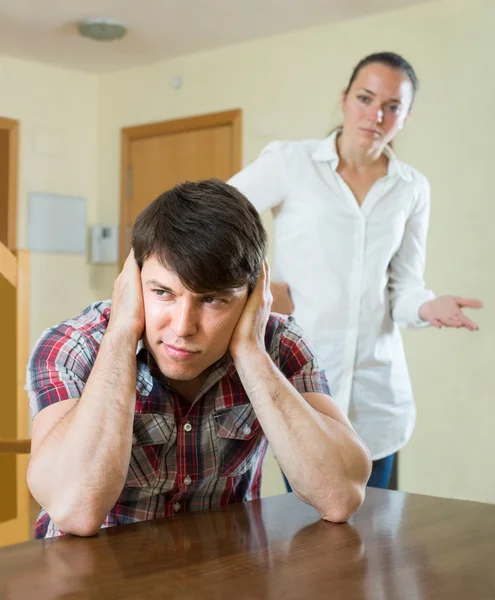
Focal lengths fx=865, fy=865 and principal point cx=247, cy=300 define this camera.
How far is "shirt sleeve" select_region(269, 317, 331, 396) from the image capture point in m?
1.65

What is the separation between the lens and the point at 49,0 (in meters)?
3.95

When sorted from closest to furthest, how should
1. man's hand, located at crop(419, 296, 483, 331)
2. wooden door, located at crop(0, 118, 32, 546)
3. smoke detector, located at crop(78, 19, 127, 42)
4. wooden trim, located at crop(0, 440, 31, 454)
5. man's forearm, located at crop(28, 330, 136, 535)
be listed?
man's forearm, located at crop(28, 330, 136, 535)
wooden trim, located at crop(0, 440, 31, 454)
man's hand, located at crop(419, 296, 483, 331)
wooden door, located at crop(0, 118, 32, 546)
smoke detector, located at crop(78, 19, 127, 42)

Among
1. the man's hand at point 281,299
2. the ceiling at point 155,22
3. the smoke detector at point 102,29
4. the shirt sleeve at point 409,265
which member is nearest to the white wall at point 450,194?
the ceiling at point 155,22

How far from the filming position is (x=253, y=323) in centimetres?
158

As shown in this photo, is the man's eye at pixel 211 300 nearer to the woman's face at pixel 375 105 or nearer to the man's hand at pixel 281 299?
the man's hand at pixel 281 299

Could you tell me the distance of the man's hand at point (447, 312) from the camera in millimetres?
2236

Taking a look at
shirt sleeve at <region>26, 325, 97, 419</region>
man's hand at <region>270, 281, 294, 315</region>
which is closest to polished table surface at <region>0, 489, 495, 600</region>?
shirt sleeve at <region>26, 325, 97, 419</region>

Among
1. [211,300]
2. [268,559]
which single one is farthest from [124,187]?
[268,559]

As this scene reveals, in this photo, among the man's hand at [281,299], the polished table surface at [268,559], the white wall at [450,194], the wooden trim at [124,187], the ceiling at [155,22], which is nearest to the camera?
the polished table surface at [268,559]

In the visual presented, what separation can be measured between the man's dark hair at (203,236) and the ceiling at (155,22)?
268cm

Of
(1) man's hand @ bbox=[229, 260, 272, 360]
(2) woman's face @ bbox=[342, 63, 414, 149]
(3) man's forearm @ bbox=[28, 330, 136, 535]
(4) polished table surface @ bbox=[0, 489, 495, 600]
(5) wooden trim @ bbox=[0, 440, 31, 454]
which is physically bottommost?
(4) polished table surface @ bbox=[0, 489, 495, 600]

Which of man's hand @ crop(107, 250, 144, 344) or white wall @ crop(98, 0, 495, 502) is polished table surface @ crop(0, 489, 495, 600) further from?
white wall @ crop(98, 0, 495, 502)

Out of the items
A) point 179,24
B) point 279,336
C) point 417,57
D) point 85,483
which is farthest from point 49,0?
→ point 85,483

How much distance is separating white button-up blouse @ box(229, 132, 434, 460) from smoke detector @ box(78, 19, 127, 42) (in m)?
2.20
